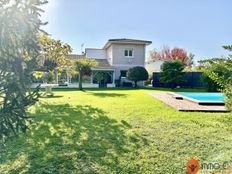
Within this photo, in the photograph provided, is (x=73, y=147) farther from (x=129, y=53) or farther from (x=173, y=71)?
(x=129, y=53)

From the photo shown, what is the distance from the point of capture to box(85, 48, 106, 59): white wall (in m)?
41.5

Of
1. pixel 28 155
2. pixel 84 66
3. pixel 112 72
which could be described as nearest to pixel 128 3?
pixel 84 66

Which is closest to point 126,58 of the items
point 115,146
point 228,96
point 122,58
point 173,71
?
point 122,58

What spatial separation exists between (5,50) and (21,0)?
84 cm

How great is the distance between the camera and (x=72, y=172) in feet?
15.1

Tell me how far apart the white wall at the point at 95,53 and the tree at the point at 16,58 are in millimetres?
37806

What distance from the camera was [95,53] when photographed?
41.9 m

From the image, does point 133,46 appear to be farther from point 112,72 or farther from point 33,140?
point 33,140

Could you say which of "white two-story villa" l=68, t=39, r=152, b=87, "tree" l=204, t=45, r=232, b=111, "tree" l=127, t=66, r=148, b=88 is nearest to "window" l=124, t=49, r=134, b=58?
"white two-story villa" l=68, t=39, r=152, b=87

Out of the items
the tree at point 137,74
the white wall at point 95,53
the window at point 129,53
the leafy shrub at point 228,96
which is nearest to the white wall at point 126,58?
the window at point 129,53

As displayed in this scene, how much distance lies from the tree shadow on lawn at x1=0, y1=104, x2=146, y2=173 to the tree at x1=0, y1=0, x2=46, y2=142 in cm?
143

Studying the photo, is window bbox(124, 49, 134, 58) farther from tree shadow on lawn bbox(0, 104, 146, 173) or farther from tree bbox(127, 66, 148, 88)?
tree shadow on lawn bbox(0, 104, 146, 173)

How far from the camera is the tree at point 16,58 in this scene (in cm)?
359

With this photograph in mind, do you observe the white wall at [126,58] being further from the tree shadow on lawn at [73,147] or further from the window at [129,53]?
the tree shadow on lawn at [73,147]
